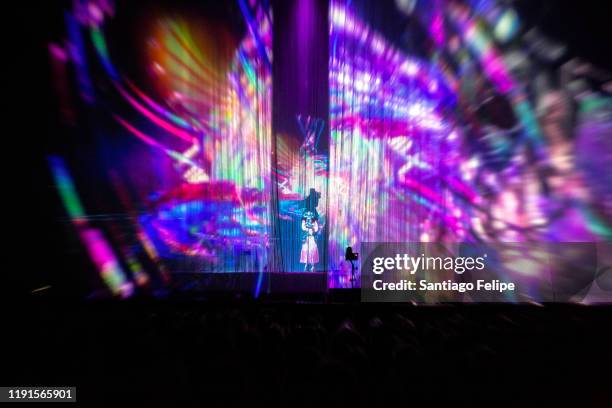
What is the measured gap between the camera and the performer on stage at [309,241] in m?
4.92

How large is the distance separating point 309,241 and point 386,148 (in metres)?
1.85

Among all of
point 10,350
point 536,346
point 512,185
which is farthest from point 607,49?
point 10,350

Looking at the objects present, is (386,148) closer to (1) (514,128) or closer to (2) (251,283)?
(1) (514,128)

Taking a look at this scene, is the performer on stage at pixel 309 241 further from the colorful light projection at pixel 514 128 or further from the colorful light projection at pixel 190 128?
the colorful light projection at pixel 514 128

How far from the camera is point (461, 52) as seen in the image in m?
4.71

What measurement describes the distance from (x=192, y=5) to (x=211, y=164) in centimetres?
242

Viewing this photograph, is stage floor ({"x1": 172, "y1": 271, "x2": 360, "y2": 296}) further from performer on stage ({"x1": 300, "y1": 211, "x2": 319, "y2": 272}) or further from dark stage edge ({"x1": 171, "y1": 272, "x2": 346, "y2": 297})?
performer on stage ({"x1": 300, "y1": 211, "x2": 319, "y2": 272})

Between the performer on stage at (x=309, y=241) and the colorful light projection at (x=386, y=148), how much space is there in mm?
268

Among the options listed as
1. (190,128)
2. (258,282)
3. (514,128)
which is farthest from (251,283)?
(514,128)

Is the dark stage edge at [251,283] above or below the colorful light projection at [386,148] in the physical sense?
below

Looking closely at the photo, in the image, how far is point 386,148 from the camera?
4.84 m

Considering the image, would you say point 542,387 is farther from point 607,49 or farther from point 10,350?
point 607,49

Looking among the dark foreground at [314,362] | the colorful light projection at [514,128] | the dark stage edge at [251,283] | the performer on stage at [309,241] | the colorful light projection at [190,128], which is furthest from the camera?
the performer on stage at [309,241]

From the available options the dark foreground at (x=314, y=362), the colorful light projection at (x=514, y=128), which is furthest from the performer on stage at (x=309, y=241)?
the dark foreground at (x=314, y=362)
